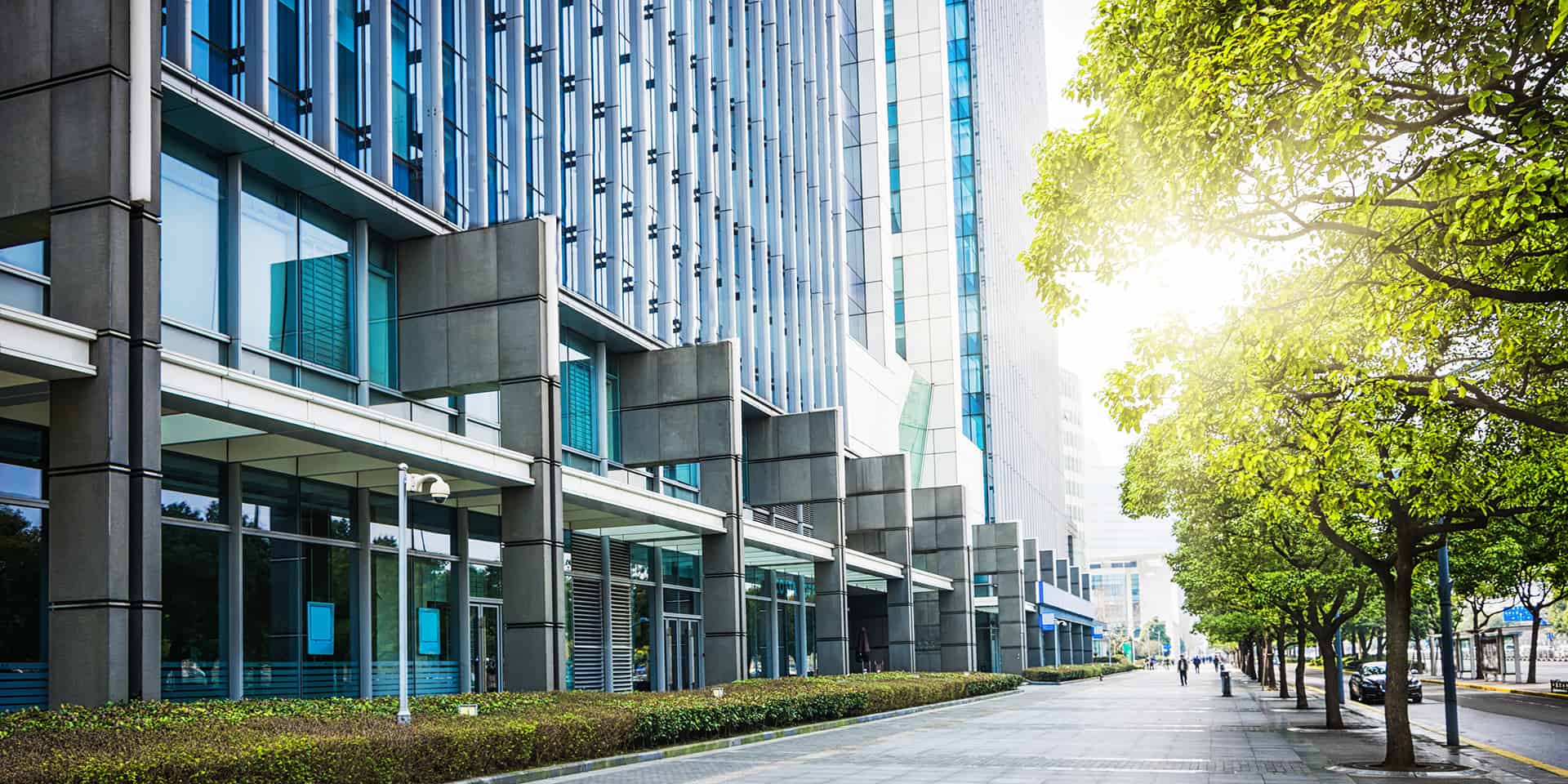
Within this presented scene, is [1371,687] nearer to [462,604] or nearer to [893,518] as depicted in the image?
[893,518]

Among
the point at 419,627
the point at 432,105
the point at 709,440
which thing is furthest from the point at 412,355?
the point at 709,440

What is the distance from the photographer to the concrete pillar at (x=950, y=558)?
5675 centimetres

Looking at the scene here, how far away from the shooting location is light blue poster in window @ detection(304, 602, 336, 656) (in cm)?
2183

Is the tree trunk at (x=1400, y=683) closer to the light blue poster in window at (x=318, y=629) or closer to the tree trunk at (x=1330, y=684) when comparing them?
the tree trunk at (x=1330, y=684)

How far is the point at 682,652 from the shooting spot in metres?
38.0

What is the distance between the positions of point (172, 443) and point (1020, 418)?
79.7m


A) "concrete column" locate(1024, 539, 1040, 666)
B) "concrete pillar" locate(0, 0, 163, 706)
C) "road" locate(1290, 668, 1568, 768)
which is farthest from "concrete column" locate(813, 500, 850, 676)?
"concrete column" locate(1024, 539, 1040, 666)

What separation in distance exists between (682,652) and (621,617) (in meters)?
4.23

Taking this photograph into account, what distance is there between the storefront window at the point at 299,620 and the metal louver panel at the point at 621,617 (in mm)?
11015

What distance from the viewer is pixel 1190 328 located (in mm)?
13531

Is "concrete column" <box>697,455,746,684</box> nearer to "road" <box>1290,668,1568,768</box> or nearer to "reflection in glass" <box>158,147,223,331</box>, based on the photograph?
"reflection in glass" <box>158,147,223,331</box>

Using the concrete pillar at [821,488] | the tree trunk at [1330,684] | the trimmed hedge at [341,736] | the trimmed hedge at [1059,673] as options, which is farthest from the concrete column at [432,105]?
the trimmed hedge at [1059,673]

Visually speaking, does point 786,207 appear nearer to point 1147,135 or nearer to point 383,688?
point 383,688

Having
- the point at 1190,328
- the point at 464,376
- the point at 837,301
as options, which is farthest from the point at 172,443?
the point at 837,301
